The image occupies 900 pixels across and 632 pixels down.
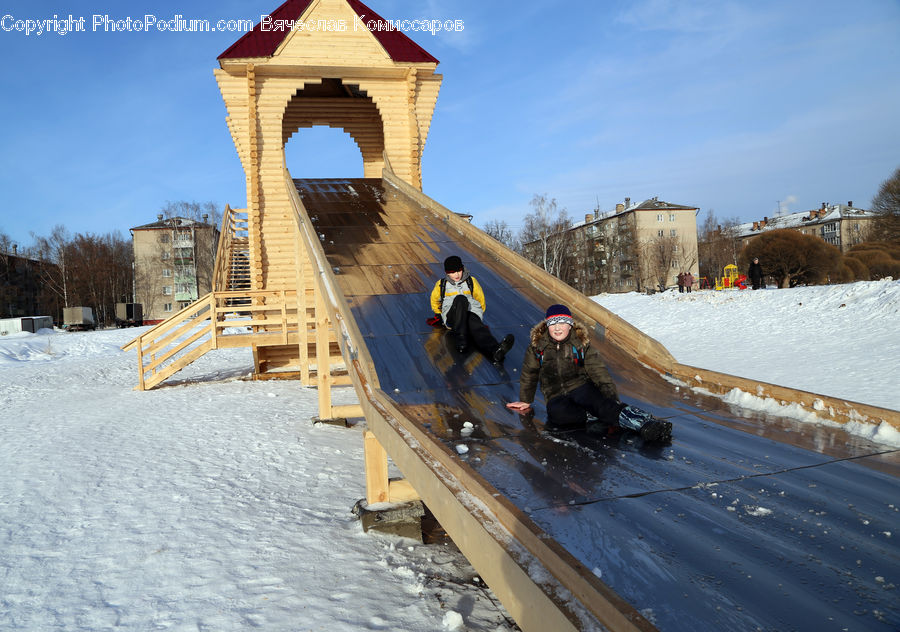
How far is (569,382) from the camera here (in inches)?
189

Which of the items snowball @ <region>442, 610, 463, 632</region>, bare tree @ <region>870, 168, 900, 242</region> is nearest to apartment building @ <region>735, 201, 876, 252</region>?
bare tree @ <region>870, 168, 900, 242</region>

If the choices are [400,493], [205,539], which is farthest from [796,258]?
[205,539]

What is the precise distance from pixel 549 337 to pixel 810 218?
335 ft

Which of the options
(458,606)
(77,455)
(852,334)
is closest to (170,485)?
(77,455)

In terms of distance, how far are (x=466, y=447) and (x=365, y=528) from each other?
2073mm

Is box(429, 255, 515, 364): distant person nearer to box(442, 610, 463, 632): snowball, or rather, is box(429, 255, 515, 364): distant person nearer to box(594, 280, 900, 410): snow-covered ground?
box(442, 610, 463, 632): snowball

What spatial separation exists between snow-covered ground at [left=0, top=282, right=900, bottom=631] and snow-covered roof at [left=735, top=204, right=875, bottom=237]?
269ft

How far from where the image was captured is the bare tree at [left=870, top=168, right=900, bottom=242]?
38.7m

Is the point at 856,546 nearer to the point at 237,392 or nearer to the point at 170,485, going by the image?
the point at 170,485

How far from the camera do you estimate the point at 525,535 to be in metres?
→ 2.61

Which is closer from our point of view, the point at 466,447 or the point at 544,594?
the point at 544,594

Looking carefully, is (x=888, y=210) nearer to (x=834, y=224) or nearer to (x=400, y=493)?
(x=400, y=493)

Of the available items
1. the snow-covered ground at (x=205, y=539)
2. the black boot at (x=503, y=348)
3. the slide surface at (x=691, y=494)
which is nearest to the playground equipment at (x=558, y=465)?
the slide surface at (x=691, y=494)

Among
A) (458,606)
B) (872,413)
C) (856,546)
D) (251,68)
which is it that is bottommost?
(458,606)
